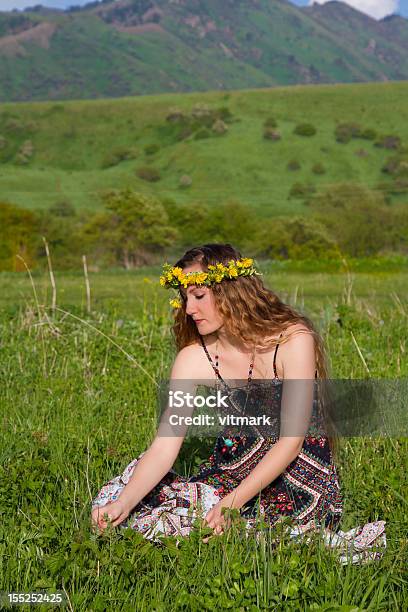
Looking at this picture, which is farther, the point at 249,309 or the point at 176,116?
the point at 176,116

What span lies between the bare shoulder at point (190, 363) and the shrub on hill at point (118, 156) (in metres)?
92.5

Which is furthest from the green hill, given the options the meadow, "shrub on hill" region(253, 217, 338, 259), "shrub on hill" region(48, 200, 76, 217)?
the meadow

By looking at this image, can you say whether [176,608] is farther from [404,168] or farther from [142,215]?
[404,168]

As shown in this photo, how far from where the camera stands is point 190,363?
137 inches

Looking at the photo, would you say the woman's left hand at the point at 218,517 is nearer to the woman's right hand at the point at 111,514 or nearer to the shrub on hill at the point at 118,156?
the woman's right hand at the point at 111,514

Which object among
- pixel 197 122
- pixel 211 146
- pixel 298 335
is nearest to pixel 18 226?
pixel 211 146

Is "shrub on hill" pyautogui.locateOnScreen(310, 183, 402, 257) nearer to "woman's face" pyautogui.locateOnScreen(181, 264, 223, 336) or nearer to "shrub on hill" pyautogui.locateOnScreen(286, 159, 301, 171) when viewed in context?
"shrub on hill" pyautogui.locateOnScreen(286, 159, 301, 171)

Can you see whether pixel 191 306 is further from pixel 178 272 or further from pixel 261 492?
pixel 261 492

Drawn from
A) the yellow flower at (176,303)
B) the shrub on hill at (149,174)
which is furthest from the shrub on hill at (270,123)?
the yellow flower at (176,303)

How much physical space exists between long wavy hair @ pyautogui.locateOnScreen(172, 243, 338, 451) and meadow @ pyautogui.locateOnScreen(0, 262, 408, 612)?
0.38m

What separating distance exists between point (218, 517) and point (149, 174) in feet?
279

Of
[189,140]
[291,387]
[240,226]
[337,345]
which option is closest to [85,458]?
[291,387]

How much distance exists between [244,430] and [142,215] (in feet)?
165

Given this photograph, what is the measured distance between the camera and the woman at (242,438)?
3.15m
